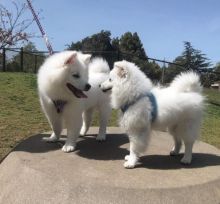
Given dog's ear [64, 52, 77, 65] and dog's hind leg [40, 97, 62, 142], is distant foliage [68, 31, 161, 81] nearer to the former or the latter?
dog's hind leg [40, 97, 62, 142]

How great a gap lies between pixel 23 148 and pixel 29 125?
2.74m

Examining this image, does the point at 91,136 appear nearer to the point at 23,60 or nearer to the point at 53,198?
the point at 53,198

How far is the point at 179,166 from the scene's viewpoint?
4.63 metres

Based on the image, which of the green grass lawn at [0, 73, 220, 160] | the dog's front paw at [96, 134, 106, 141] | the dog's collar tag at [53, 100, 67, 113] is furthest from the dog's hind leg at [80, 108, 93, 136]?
the green grass lawn at [0, 73, 220, 160]

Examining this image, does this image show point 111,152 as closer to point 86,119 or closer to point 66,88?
point 86,119

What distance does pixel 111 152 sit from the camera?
511 cm

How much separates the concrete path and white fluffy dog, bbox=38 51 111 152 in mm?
406

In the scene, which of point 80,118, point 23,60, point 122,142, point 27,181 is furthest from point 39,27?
point 23,60

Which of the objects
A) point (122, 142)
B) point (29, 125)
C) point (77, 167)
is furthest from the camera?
point (29, 125)

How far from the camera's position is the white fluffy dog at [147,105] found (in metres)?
4.26

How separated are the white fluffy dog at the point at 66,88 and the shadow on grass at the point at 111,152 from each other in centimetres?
29

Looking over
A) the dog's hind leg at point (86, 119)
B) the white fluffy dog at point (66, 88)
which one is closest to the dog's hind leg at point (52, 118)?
the white fluffy dog at point (66, 88)

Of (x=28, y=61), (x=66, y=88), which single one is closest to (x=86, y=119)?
(x=66, y=88)

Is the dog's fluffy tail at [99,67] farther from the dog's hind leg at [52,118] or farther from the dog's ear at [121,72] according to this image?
the dog's ear at [121,72]
